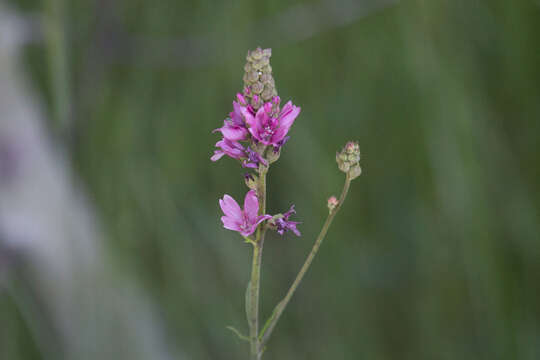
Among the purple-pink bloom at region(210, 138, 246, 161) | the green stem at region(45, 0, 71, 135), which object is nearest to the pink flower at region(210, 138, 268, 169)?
the purple-pink bloom at region(210, 138, 246, 161)

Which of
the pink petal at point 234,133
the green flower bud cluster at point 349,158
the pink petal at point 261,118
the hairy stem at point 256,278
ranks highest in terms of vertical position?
the pink petal at point 261,118

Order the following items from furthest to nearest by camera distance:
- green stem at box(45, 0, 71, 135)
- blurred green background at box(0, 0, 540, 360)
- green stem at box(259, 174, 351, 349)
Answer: blurred green background at box(0, 0, 540, 360) < green stem at box(45, 0, 71, 135) < green stem at box(259, 174, 351, 349)

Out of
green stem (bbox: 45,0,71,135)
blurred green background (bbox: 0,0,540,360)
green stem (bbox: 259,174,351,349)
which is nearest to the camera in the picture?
green stem (bbox: 259,174,351,349)

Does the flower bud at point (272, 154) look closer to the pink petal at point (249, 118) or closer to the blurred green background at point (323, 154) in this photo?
the pink petal at point (249, 118)

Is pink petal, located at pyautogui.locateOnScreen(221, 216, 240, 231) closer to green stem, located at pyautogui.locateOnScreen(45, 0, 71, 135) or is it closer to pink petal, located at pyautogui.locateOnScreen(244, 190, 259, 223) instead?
pink petal, located at pyautogui.locateOnScreen(244, 190, 259, 223)

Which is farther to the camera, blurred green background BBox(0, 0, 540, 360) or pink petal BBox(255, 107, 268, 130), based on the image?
blurred green background BBox(0, 0, 540, 360)

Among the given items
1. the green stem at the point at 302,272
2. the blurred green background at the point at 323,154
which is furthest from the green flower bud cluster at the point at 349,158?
the blurred green background at the point at 323,154

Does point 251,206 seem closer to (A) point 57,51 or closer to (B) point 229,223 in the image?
(B) point 229,223
